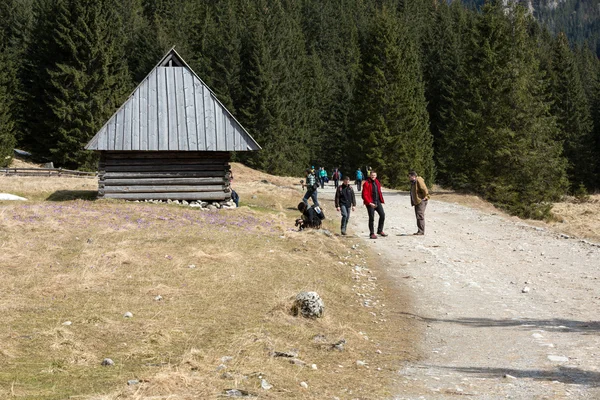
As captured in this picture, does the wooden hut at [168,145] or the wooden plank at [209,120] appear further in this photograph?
the wooden plank at [209,120]

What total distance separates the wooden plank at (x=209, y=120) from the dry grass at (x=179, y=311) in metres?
5.48

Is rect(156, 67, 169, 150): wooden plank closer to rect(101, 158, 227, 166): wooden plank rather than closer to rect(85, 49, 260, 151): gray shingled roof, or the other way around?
rect(85, 49, 260, 151): gray shingled roof

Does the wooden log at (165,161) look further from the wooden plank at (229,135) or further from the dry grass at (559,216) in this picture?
the dry grass at (559,216)

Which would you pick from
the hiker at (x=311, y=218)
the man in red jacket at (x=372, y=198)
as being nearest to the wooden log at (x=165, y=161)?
the hiker at (x=311, y=218)

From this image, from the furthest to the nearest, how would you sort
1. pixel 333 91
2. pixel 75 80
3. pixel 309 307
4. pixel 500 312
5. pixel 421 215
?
1. pixel 333 91
2. pixel 75 80
3. pixel 421 215
4. pixel 500 312
5. pixel 309 307

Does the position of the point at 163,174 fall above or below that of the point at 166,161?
below

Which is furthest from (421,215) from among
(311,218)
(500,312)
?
(500,312)

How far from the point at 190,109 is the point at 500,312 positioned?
1777 cm

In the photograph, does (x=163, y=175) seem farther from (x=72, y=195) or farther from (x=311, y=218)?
(x=311, y=218)

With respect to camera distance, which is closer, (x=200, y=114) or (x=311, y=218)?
(x=311, y=218)

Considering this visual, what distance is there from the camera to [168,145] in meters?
24.3

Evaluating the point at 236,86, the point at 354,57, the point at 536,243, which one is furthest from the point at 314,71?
the point at 536,243

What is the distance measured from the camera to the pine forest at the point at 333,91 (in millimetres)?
35188

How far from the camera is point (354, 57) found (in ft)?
314
